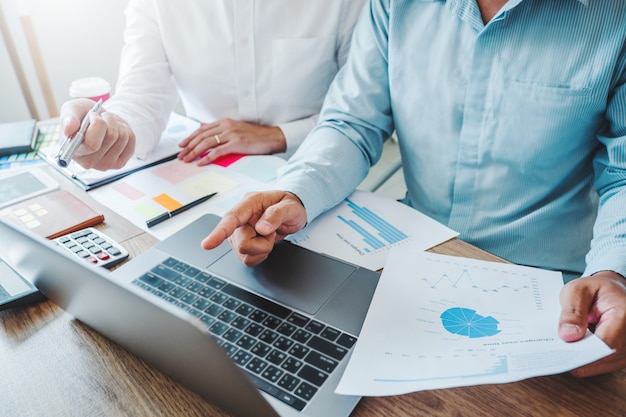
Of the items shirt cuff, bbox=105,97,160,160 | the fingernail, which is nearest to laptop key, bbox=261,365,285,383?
the fingernail

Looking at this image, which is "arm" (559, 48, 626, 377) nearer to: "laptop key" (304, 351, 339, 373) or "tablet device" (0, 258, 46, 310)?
"laptop key" (304, 351, 339, 373)

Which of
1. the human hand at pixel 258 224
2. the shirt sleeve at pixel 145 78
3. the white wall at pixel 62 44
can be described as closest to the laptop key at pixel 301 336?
the human hand at pixel 258 224

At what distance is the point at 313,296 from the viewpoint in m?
0.62

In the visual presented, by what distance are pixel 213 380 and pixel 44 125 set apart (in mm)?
985

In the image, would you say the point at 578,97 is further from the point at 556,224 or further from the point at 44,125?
the point at 44,125

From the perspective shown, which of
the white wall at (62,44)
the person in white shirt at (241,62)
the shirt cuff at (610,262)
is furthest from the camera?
the white wall at (62,44)

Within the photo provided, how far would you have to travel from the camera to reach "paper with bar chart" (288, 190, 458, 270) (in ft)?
2.38

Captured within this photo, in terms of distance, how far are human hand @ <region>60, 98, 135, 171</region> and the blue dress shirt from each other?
34 cm

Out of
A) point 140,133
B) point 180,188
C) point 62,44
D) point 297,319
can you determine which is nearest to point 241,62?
point 140,133

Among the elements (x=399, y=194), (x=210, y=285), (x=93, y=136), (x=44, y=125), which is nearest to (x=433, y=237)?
(x=210, y=285)

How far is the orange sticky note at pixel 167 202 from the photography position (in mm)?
848

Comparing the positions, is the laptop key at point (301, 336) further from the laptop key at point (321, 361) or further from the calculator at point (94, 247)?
the calculator at point (94, 247)

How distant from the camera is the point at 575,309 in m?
0.54

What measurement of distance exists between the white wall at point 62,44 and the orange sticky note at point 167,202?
1607 mm
